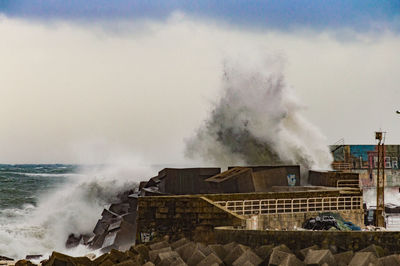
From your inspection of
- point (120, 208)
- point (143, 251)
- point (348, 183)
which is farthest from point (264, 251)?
point (120, 208)

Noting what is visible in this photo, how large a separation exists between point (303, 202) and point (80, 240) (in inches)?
376

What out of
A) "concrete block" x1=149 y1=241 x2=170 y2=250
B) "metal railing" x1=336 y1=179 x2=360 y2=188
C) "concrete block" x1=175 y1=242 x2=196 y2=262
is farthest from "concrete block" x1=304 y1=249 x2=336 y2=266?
"metal railing" x1=336 y1=179 x2=360 y2=188

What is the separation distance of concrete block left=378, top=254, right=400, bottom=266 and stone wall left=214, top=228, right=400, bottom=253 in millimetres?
880

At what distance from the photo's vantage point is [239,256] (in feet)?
41.8

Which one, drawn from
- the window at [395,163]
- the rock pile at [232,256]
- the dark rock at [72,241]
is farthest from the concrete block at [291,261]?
the window at [395,163]

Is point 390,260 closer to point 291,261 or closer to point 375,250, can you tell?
point 375,250

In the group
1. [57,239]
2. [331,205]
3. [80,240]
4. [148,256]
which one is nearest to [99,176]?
[57,239]

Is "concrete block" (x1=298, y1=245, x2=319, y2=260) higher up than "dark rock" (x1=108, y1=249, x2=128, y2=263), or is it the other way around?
"concrete block" (x1=298, y1=245, x2=319, y2=260)

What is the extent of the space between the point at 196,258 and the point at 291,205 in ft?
19.1

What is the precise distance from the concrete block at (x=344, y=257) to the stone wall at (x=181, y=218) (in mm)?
3850

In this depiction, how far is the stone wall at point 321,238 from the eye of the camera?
12453mm

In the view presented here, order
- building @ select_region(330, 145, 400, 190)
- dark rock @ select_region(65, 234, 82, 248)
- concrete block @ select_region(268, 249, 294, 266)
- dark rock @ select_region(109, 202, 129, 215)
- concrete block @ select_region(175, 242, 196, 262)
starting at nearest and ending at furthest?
1. concrete block @ select_region(268, 249, 294, 266)
2. concrete block @ select_region(175, 242, 196, 262)
3. dark rock @ select_region(109, 202, 129, 215)
4. dark rock @ select_region(65, 234, 82, 248)
5. building @ select_region(330, 145, 400, 190)

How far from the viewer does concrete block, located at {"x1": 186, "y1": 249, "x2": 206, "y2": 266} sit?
12.8m

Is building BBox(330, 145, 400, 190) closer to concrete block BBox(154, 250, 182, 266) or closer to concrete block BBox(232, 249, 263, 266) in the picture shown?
concrete block BBox(154, 250, 182, 266)
